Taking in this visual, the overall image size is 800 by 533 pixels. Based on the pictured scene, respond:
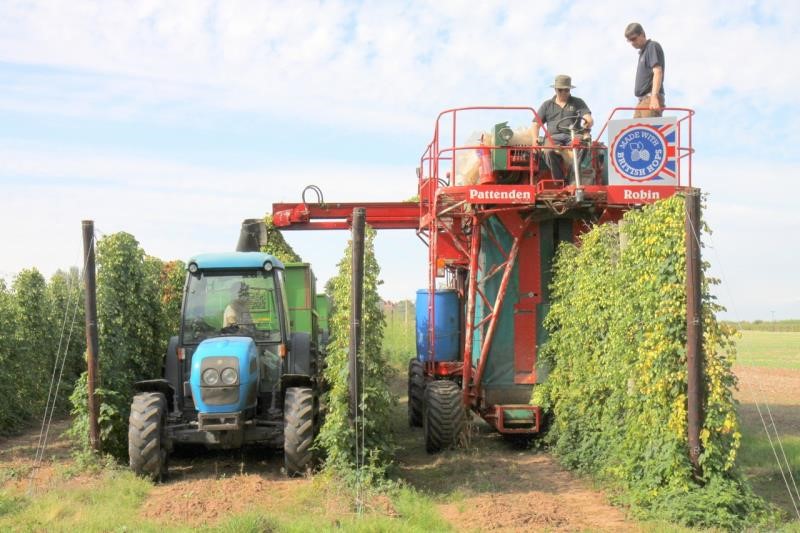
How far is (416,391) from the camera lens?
12.8m

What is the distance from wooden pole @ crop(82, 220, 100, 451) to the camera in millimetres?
9656

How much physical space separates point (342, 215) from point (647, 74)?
5.47 metres

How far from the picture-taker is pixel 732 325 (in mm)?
7441

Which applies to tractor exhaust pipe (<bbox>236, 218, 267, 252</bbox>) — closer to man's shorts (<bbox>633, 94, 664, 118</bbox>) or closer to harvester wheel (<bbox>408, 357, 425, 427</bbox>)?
harvester wheel (<bbox>408, 357, 425, 427</bbox>)

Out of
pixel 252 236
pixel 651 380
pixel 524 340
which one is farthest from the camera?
pixel 252 236

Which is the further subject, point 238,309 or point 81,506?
point 238,309

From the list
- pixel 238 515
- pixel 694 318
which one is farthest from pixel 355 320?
pixel 694 318

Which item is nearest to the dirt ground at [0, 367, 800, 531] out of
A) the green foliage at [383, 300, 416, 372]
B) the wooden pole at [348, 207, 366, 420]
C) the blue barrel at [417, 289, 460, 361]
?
the wooden pole at [348, 207, 366, 420]

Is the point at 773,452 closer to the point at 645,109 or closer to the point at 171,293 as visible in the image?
the point at 645,109

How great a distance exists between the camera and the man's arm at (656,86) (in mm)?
10242

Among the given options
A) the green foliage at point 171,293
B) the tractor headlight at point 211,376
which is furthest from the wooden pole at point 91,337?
the green foliage at point 171,293

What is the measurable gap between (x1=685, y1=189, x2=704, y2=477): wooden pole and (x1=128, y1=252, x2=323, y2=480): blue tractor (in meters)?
4.01

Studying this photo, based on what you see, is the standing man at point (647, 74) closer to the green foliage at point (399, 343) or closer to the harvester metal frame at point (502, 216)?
the harvester metal frame at point (502, 216)

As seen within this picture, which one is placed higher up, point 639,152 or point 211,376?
point 639,152
